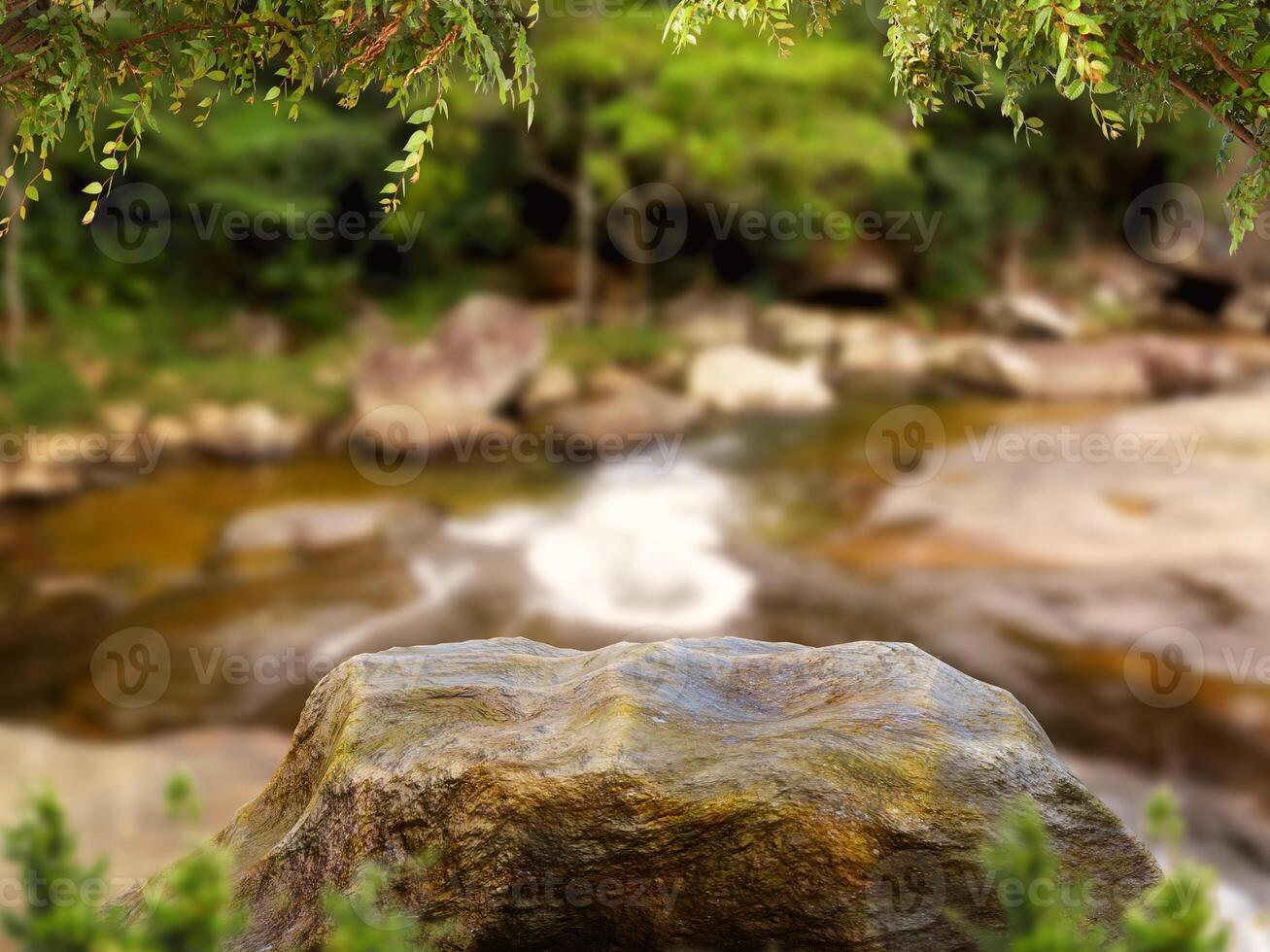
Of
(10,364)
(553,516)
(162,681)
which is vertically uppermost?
(10,364)

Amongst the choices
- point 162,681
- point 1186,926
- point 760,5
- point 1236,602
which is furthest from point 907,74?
point 162,681

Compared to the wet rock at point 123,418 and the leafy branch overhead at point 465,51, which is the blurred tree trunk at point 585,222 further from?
the leafy branch overhead at point 465,51

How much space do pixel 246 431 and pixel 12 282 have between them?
334 centimetres

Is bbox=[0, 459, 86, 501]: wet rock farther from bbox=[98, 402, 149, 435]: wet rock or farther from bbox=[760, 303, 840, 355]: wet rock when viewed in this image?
bbox=[760, 303, 840, 355]: wet rock

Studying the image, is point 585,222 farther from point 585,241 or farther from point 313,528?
point 313,528

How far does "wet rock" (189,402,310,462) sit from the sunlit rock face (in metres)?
11.4

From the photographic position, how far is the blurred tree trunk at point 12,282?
45.3 feet

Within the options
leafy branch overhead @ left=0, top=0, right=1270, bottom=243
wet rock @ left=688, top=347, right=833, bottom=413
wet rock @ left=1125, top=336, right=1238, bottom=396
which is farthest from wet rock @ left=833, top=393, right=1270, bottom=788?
leafy branch overhead @ left=0, top=0, right=1270, bottom=243

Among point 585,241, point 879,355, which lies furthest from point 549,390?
point 879,355

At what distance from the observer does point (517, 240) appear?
63.6 ft

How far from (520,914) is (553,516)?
9.97 metres

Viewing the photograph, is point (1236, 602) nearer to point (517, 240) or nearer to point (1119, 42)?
point (1119, 42)

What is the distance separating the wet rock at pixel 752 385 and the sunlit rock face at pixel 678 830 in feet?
41.8

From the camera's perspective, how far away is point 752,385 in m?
16.6
